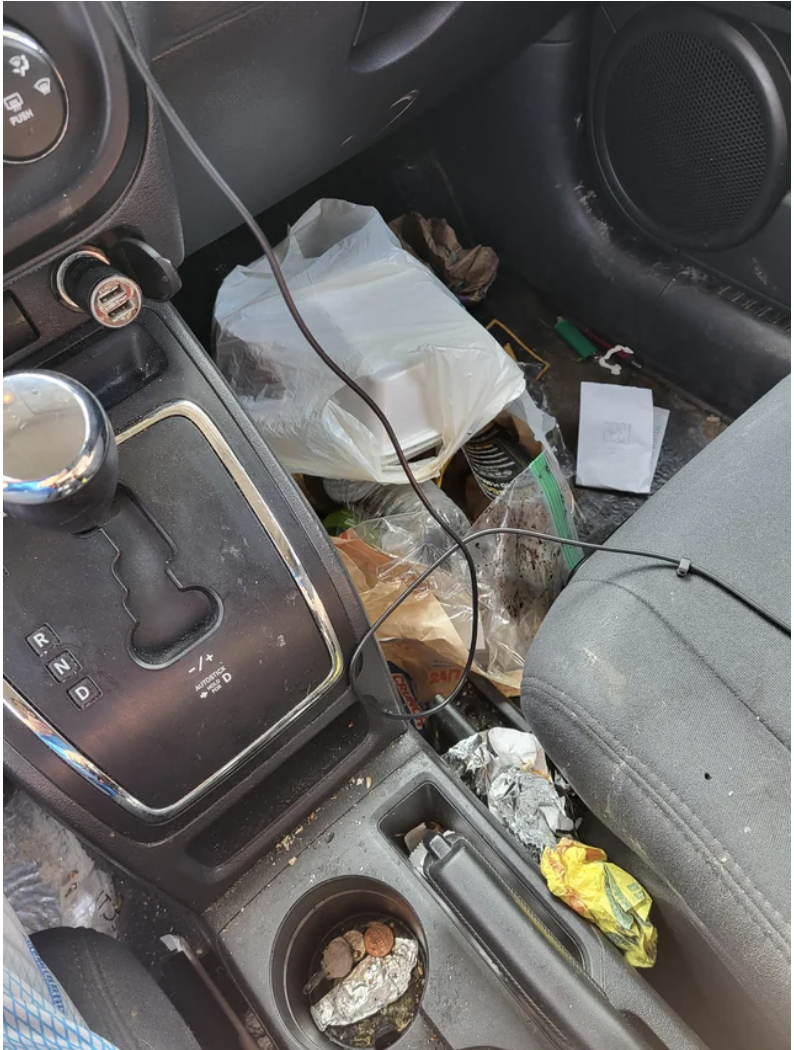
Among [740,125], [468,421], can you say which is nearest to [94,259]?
[468,421]

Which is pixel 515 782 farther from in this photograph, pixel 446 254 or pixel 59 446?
pixel 446 254

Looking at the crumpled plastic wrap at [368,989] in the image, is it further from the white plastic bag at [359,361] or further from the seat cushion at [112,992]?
the white plastic bag at [359,361]

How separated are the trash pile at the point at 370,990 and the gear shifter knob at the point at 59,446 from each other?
513 millimetres

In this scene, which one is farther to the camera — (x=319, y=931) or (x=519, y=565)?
(x=519, y=565)

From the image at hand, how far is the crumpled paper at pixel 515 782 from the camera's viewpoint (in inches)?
33.3

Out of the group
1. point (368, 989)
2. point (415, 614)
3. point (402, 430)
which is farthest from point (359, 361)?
point (368, 989)

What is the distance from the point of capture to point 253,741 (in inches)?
26.0

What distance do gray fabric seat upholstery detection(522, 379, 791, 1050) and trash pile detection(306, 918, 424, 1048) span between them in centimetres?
24

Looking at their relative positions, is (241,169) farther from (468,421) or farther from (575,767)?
(575,767)

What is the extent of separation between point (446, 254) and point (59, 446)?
104 cm

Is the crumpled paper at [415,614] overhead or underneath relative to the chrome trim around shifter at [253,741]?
underneath

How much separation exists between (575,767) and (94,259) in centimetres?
53

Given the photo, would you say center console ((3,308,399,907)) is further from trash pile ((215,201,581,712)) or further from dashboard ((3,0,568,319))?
trash pile ((215,201,581,712))

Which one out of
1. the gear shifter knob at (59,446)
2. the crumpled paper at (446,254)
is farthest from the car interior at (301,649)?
the crumpled paper at (446,254)
